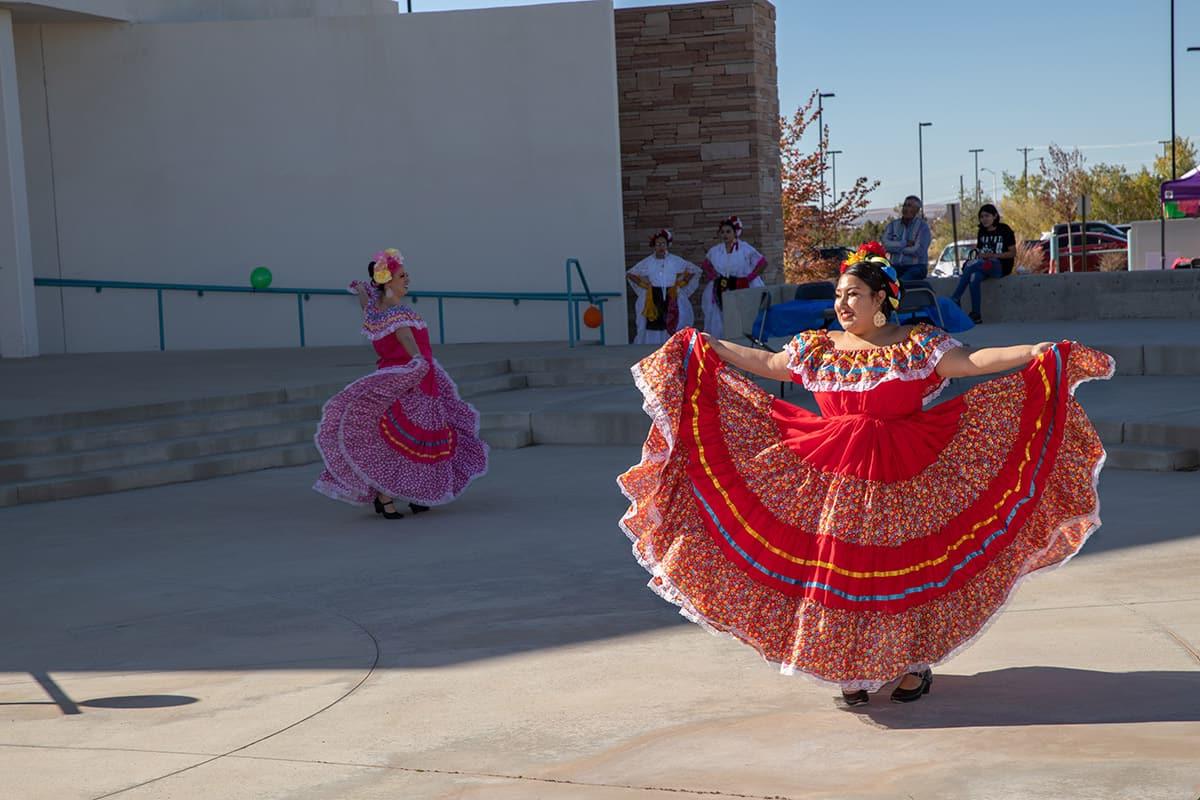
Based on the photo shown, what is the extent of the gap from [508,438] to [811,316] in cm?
295

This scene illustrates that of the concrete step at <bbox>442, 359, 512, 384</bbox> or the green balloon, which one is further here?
the green balloon

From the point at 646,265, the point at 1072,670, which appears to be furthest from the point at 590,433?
the point at 1072,670

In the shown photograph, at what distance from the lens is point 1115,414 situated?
432 inches

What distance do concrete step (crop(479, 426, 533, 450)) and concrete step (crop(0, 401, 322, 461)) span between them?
160cm

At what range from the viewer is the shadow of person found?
4703mm

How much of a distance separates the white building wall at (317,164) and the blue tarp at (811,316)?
18.3 feet

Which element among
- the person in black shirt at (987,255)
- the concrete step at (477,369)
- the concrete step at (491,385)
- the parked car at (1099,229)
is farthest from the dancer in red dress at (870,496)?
the parked car at (1099,229)

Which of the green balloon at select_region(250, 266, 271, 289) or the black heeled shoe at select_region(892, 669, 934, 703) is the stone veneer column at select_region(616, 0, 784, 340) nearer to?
the green balloon at select_region(250, 266, 271, 289)

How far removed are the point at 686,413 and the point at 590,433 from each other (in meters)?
7.53

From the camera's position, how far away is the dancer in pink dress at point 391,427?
923 centimetres

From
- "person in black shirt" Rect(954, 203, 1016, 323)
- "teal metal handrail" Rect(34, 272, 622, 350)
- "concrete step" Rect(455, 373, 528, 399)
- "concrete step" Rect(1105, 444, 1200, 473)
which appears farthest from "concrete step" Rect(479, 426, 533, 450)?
"person in black shirt" Rect(954, 203, 1016, 323)

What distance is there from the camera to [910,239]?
16703 millimetres

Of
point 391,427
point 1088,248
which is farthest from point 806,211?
point 391,427

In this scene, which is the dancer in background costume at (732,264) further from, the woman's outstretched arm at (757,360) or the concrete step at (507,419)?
the woman's outstretched arm at (757,360)
